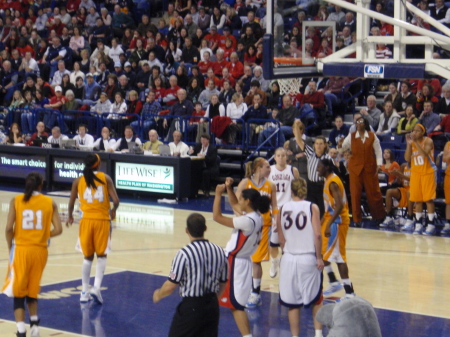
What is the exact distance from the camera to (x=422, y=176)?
14.4m

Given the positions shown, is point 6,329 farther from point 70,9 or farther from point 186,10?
point 70,9

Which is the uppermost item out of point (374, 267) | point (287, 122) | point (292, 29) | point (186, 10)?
point (186, 10)

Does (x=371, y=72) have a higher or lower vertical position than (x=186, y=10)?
lower

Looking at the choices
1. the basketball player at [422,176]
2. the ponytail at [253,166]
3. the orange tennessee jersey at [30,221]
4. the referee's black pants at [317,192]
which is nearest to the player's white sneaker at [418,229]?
the basketball player at [422,176]

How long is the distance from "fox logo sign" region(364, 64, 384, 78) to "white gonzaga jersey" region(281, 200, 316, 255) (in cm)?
142

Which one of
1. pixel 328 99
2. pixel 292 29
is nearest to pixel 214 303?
pixel 292 29

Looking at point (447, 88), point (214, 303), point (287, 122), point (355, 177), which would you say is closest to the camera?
point (214, 303)

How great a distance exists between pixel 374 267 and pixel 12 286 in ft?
18.6

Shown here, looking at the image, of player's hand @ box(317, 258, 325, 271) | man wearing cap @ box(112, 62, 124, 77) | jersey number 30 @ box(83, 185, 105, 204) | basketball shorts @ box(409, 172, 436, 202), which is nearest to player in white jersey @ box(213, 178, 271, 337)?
player's hand @ box(317, 258, 325, 271)

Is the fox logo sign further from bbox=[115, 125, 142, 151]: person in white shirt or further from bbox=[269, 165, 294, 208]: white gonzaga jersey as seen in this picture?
bbox=[115, 125, 142, 151]: person in white shirt

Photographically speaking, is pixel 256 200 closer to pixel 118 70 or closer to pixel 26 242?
pixel 26 242

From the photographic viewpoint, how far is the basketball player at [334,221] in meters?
9.38

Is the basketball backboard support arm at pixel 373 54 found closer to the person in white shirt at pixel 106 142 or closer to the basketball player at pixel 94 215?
the basketball player at pixel 94 215

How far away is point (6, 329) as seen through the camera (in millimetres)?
8547
